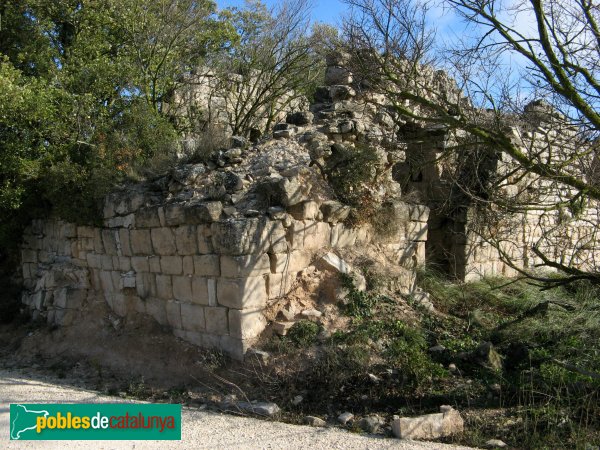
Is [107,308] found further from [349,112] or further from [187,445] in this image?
[349,112]

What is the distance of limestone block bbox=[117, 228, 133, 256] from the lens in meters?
7.71

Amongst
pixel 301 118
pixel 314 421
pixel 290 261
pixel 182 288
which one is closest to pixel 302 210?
pixel 290 261

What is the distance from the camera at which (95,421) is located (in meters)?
5.17

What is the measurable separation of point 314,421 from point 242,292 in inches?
69.6

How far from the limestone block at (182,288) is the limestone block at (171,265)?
9 centimetres

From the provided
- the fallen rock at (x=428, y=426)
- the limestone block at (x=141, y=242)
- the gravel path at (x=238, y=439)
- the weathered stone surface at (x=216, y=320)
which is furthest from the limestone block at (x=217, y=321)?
the fallen rock at (x=428, y=426)

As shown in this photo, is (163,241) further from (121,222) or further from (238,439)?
(238,439)

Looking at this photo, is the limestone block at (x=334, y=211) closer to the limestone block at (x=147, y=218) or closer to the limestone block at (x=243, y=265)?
the limestone block at (x=243, y=265)

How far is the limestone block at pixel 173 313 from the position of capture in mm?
7078

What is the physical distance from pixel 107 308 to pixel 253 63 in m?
7.17

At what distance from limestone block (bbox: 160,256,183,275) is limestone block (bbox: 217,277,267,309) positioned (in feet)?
2.56

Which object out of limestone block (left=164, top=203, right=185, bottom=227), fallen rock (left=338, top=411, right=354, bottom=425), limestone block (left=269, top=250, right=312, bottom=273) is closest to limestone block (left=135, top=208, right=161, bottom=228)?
limestone block (left=164, top=203, right=185, bottom=227)

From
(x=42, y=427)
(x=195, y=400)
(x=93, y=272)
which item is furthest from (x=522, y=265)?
(x=42, y=427)

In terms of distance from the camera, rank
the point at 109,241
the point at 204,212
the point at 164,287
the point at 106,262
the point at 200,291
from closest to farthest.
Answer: the point at 204,212 → the point at 200,291 → the point at 164,287 → the point at 109,241 → the point at 106,262
